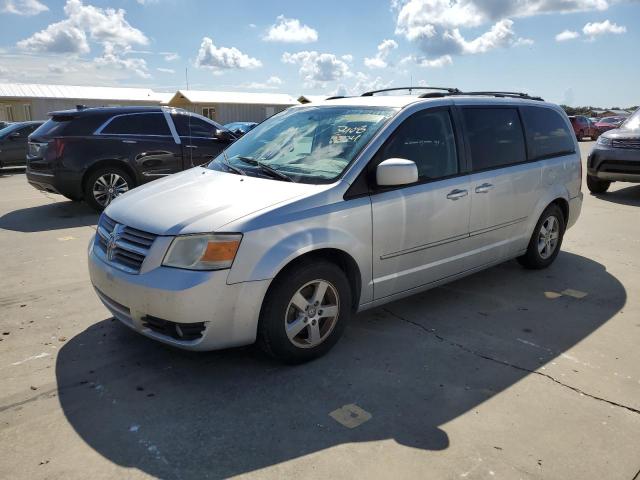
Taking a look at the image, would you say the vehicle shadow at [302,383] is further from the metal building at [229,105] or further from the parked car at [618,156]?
the metal building at [229,105]

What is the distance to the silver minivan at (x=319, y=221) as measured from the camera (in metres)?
3.09

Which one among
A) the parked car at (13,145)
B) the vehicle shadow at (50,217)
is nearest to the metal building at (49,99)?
the parked car at (13,145)

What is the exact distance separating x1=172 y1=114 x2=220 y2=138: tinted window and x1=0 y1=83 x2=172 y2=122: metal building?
38622 mm

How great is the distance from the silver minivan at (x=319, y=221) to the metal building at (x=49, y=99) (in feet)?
146

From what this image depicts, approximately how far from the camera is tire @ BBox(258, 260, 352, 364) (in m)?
3.24

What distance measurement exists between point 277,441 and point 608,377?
7.29 ft

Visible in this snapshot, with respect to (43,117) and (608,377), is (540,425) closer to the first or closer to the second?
(608,377)

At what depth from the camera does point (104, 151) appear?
8281 millimetres

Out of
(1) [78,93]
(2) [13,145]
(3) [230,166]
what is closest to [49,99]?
(1) [78,93]

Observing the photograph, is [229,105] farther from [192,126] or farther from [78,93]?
[192,126]

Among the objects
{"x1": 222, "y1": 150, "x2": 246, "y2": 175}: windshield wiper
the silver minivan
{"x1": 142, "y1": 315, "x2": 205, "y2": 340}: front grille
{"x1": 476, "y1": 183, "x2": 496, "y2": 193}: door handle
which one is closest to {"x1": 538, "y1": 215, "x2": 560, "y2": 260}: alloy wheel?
the silver minivan

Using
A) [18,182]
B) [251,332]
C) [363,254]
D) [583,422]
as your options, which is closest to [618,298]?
[583,422]

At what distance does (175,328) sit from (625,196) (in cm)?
1034

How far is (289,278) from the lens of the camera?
325 cm
